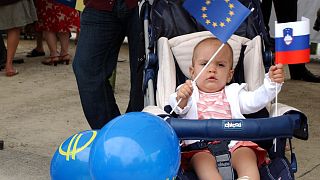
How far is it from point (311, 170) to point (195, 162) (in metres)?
1.60

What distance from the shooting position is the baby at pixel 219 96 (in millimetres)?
3203

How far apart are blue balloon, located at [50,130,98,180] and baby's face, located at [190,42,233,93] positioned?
68 centimetres

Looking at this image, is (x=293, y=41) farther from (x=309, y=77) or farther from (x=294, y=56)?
(x=309, y=77)

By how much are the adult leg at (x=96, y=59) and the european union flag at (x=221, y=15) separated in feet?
3.14

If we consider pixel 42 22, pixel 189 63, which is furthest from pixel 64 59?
pixel 189 63

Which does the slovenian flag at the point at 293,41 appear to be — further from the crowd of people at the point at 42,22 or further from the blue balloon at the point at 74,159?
the crowd of people at the point at 42,22

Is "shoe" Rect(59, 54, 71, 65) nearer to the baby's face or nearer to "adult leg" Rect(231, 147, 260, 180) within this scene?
the baby's face

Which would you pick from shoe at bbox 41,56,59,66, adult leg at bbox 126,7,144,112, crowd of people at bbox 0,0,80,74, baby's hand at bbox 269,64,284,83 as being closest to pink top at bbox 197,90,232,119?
baby's hand at bbox 269,64,284,83

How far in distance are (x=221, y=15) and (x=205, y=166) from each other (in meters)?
0.80

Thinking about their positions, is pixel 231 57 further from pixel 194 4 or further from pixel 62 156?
pixel 62 156

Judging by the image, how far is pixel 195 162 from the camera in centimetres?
314

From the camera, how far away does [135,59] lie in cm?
436

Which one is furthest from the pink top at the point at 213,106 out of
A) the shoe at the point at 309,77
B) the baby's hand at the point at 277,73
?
the shoe at the point at 309,77

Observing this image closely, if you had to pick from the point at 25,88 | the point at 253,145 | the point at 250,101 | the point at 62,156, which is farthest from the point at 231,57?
the point at 25,88
